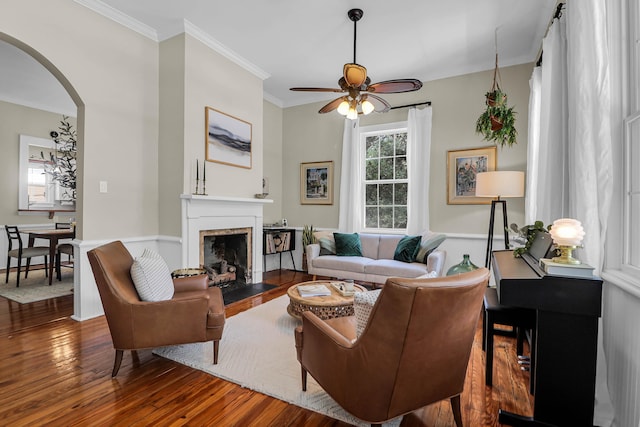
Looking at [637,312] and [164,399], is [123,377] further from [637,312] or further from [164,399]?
[637,312]

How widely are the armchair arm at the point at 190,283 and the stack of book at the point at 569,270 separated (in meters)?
2.57

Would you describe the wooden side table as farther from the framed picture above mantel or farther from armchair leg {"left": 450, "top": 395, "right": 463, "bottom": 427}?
the framed picture above mantel

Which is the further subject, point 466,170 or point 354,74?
point 466,170

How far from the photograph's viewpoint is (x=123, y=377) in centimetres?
211

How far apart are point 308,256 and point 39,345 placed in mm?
3011

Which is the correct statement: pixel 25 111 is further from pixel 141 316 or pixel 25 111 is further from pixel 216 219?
pixel 141 316

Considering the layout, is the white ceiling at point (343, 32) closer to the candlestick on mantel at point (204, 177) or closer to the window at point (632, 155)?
the candlestick on mantel at point (204, 177)

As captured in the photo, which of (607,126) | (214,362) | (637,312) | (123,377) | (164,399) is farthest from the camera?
(214,362)

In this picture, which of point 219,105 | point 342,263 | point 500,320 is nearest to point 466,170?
point 342,263

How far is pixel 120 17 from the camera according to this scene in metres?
3.35

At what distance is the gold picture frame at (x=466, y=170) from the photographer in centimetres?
434

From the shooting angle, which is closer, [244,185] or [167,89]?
[167,89]

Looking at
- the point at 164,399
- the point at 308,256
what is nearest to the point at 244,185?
the point at 308,256

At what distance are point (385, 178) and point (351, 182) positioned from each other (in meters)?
0.56
